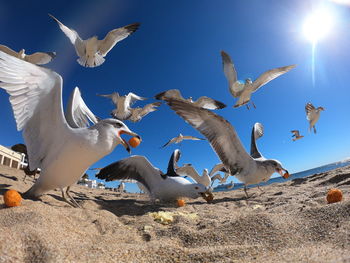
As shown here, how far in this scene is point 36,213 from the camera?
7.39 feet

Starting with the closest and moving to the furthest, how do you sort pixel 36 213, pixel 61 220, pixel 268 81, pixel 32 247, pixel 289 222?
pixel 32 247
pixel 289 222
pixel 36 213
pixel 61 220
pixel 268 81

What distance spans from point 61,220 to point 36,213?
0.26m

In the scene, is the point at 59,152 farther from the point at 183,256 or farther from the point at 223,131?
the point at 223,131

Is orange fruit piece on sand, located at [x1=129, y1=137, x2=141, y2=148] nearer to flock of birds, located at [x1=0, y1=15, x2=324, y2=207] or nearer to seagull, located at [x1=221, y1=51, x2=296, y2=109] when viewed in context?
flock of birds, located at [x1=0, y1=15, x2=324, y2=207]

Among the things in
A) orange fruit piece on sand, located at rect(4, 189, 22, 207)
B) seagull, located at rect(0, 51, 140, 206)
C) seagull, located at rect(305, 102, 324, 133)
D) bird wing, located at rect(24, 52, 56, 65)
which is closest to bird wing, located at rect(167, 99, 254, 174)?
seagull, located at rect(0, 51, 140, 206)

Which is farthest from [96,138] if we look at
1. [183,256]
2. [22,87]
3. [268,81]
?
[268,81]

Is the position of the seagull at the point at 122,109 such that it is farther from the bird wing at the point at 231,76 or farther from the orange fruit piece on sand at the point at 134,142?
the orange fruit piece on sand at the point at 134,142

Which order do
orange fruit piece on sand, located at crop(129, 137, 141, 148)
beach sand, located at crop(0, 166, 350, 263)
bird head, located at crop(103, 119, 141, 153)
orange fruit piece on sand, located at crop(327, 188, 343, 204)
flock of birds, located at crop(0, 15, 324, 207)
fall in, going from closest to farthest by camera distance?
beach sand, located at crop(0, 166, 350, 263) < orange fruit piece on sand, located at crop(327, 188, 343, 204) < flock of birds, located at crop(0, 15, 324, 207) < bird head, located at crop(103, 119, 141, 153) < orange fruit piece on sand, located at crop(129, 137, 141, 148)

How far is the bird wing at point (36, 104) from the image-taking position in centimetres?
304

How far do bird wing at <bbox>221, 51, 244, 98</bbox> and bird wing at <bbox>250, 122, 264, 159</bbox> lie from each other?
1529 mm

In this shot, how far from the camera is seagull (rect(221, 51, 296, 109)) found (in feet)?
26.7

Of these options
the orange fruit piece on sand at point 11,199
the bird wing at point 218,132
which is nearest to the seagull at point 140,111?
the bird wing at point 218,132

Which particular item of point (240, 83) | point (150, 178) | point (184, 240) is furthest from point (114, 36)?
point (184, 240)

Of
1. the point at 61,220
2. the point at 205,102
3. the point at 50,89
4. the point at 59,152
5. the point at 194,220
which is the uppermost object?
the point at 205,102
